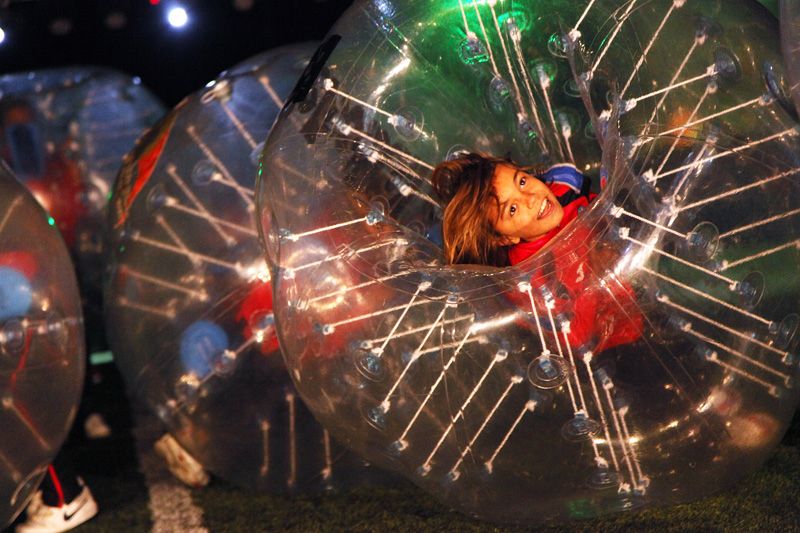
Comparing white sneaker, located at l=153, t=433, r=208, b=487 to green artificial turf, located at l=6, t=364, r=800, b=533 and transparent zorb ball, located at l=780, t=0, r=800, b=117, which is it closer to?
green artificial turf, located at l=6, t=364, r=800, b=533

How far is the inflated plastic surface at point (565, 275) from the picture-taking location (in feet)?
5.47

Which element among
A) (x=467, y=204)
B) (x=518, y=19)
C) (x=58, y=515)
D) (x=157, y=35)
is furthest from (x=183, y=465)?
(x=157, y=35)

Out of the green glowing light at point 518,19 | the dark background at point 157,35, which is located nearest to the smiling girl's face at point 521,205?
the green glowing light at point 518,19

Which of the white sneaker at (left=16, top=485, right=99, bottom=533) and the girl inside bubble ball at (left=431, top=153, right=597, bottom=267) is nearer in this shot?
the girl inside bubble ball at (left=431, top=153, right=597, bottom=267)

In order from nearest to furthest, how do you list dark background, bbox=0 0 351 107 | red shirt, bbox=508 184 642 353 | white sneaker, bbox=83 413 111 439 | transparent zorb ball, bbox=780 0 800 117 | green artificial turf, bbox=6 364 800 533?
transparent zorb ball, bbox=780 0 800 117
red shirt, bbox=508 184 642 353
green artificial turf, bbox=6 364 800 533
white sneaker, bbox=83 413 111 439
dark background, bbox=0 0 351 107

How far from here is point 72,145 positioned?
270 cm

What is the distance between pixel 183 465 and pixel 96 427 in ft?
1.62

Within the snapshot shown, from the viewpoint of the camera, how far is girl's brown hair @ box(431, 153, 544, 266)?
2.01 meters

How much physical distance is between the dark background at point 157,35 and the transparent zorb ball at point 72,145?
61cm

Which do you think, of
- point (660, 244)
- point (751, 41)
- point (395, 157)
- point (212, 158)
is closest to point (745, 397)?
point (660, 244)

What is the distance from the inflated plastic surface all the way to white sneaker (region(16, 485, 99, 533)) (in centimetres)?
64

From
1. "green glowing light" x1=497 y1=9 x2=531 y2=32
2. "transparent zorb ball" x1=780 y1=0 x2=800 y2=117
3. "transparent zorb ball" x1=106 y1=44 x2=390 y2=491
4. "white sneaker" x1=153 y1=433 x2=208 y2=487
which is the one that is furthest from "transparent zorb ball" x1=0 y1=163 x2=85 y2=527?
"transparent zorb ball" x1=780 y1=0 x2=800 y2=117

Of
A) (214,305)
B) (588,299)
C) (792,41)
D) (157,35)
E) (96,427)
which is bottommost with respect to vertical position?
(96,427)

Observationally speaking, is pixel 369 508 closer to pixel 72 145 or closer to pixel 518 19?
pixel 518 19
